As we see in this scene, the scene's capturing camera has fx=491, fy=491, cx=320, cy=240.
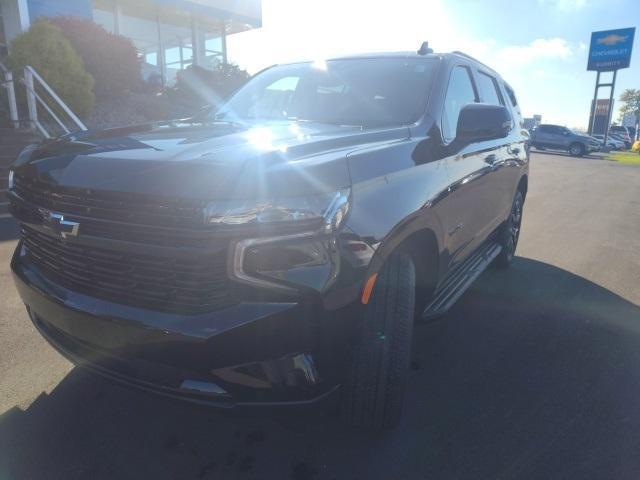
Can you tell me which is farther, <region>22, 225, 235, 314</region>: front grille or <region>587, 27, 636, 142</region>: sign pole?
<region>587, 27, 636, 142</region>: sign pole

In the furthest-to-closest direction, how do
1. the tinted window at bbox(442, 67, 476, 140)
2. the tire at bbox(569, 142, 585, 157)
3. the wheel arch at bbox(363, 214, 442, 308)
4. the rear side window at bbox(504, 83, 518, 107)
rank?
1. the tire at bbox(569, 142, 585, 157)
2. the rear side window at bbox(504, 83, 518, 107)
3. the tinted window at bbox(442, 67, 476, 140)
4. the wheel arch at bbox(363, 214, 442, 308)

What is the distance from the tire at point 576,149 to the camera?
88.2 feet

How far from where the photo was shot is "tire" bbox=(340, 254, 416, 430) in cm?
200

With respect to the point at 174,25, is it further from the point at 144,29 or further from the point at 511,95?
the point at 511,95

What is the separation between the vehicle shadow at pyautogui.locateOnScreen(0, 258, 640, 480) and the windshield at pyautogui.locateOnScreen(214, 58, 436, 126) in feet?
5.11

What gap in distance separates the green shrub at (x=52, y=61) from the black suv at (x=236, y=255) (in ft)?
29.6

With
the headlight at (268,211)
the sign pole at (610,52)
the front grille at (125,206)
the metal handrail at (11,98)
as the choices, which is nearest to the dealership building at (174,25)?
the metal handrail at (11,98)

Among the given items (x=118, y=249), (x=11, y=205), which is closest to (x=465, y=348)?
(x=118, y=249)

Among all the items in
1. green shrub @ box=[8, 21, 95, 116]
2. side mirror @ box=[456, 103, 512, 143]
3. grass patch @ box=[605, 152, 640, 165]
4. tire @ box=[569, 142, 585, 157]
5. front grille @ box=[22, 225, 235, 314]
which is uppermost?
green shrub @ box=[8, 21, 95, 116]

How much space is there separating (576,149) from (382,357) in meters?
29.2

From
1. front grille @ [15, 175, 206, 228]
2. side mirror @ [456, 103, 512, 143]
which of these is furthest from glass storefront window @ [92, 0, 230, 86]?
front grille @ [15, 175, 206, 228]

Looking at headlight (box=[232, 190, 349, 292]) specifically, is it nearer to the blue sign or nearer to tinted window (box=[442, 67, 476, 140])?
tinted window (box=[442, 67, 476, 140])

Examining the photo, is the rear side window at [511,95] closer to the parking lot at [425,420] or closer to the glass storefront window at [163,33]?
the parking lot at [425,420]

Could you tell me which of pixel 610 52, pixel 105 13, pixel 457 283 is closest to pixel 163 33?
pixel 105 13
